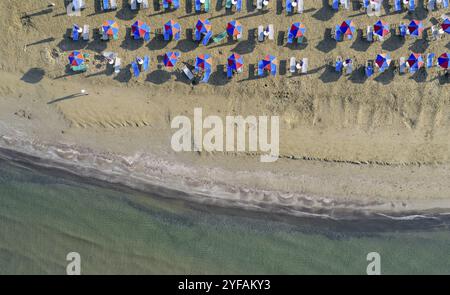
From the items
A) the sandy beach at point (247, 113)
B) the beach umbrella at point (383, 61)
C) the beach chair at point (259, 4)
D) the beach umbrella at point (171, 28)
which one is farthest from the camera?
the beach chair at point (259, 4)

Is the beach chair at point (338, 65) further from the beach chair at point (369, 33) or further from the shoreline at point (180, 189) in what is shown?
the shoreline at point (180, 189)

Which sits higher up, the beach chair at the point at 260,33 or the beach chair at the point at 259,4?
the beach chair at the point at 259,4

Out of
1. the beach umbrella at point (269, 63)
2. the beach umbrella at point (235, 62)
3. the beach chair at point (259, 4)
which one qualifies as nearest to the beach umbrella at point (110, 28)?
the beach umbrella at point (235, 62)

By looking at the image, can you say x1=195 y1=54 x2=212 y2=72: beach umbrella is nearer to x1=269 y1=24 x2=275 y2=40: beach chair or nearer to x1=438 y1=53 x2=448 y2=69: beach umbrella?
x1=269 y1=24 x2=275 y2=40: beach chair

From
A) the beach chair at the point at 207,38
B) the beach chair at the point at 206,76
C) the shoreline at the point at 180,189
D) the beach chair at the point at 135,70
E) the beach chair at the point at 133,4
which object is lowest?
the shoreline at the point at 180,189

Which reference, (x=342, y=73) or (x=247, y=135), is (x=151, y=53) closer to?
(x=247, y=135)

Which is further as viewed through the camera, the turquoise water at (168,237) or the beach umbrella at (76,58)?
the turquoise water at (168,237)

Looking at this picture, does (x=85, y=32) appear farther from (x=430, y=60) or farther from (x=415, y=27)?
(x=430, y=60)

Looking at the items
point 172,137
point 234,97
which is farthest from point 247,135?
point 172,137
